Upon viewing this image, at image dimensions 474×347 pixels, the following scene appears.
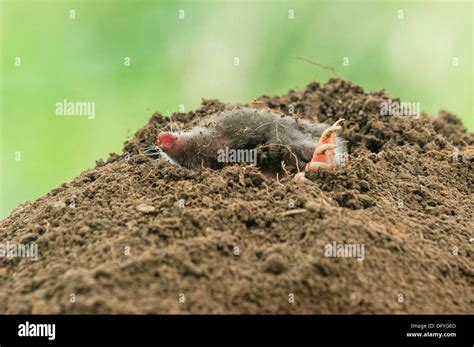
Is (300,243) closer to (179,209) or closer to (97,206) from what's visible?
(179,209)

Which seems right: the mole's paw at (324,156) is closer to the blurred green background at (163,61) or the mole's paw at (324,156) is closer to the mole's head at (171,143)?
the mole's head at (171,143)

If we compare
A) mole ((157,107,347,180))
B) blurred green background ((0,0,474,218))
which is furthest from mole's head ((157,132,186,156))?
blurred green background ((0,0,474,218))

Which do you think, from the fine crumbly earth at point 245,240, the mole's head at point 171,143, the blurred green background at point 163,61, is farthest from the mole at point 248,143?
the blurred green background at point 163,61

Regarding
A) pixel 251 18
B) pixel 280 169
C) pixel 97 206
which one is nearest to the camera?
pixel 97 206

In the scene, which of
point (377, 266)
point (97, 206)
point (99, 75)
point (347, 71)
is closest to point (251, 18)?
point (347, 71)

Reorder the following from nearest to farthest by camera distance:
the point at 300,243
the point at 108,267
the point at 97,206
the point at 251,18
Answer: the point at 108,267
the point at 300,243
the point at 97,206
the point at 251,18

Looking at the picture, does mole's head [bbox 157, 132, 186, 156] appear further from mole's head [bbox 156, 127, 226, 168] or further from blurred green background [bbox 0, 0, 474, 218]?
blurred green background [bbox 0, 0, 474, 218]

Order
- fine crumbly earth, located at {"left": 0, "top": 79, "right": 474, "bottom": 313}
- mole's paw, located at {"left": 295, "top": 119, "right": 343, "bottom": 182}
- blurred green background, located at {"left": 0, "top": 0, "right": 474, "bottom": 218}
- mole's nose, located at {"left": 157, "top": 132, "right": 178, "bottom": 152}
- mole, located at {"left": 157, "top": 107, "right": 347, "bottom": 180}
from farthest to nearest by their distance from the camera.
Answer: blurred green background, located at {"left": 0, "top": 0, "right": 474, "bottom": 218} → mole, located at {"left": 157, "top": 107, "right": 347, "bottom": 180} → mole's nose, located at {"left": 157, "top": 132, "right": 178, "bottom": 152} → mole's paw, located at {"left": 295, "top": 119, "right": 343, "bottom": 182} → fine crumbly earth, located at {"left": 0, "top": 79, "right": 474, "bottom": 313}
